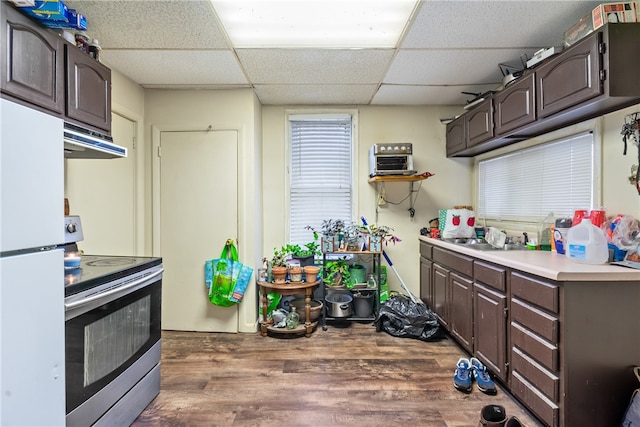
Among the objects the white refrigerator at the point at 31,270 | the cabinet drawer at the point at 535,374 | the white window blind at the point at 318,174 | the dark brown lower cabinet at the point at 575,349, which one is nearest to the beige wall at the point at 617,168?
the dark brown lower cabinet at the point at 575,349

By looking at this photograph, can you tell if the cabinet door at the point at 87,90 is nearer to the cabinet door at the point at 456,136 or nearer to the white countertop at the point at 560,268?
the white countertop at the point at 560,268

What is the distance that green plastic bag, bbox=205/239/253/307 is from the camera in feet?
9.08

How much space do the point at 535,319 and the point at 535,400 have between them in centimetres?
44

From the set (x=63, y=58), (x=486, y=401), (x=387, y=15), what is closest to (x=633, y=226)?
(x=486, y=401)

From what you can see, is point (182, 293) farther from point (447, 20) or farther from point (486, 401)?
point (447, 20)

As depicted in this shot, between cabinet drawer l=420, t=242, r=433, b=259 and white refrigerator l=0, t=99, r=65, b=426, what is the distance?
2817 mm

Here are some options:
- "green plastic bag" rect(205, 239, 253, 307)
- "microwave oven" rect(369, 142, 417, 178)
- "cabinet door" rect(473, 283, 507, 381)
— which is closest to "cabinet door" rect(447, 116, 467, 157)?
"microwave oven" rect(369, 142, 417, 178)

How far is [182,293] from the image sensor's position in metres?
2.90

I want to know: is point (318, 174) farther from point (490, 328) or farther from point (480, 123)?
point (490, 328)

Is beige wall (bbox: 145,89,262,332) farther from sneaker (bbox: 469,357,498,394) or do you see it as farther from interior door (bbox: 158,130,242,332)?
sneaker (bbox: 469,357,498,394)

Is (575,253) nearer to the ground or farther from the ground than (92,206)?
nearer to the ground

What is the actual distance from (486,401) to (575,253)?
105 centimetres

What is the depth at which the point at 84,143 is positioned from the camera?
60.4 inches

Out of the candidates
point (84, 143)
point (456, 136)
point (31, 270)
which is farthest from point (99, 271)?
point (456, 136)
